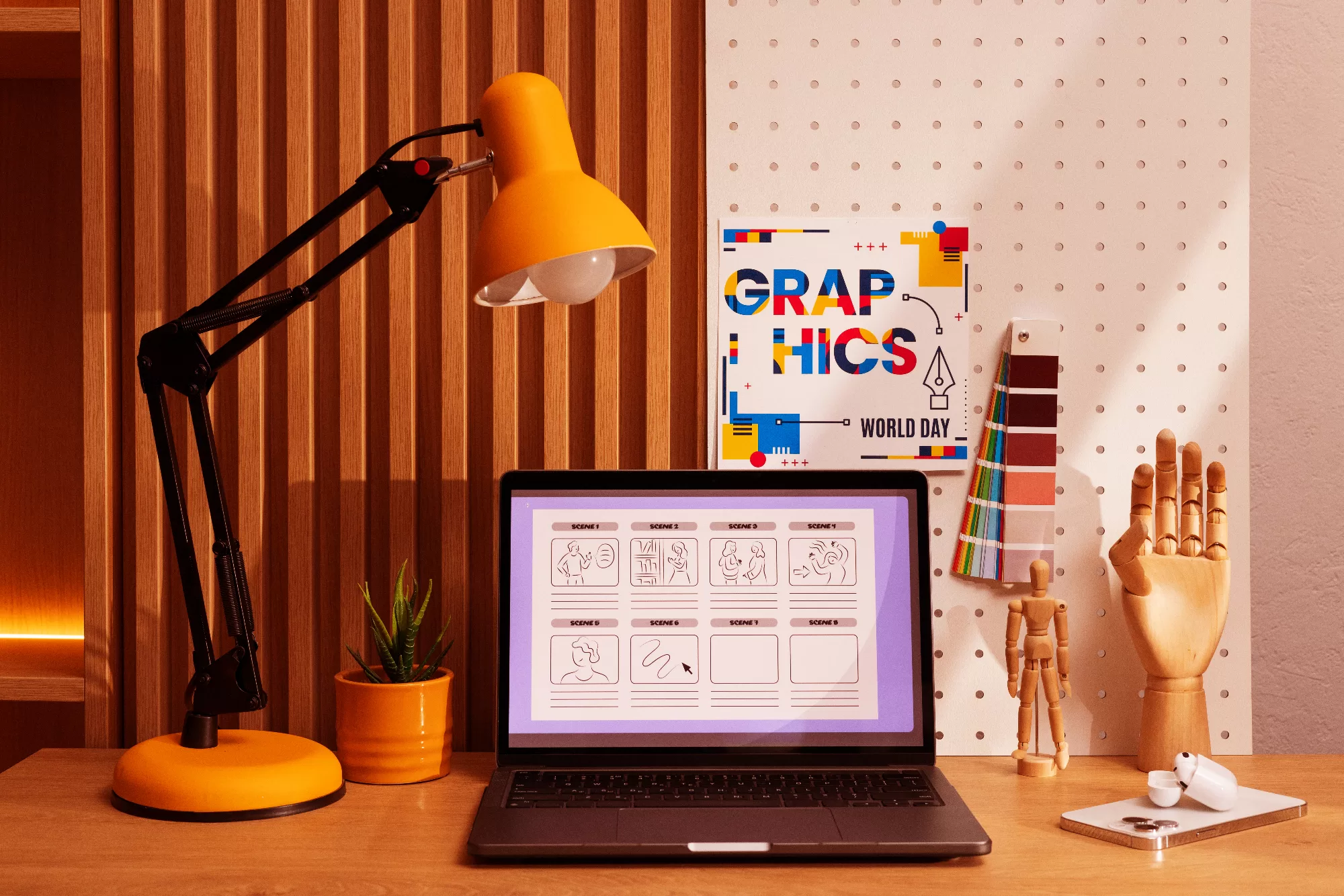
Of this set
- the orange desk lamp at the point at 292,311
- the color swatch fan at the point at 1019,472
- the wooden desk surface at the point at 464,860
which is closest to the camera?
the wooden desk surface at the point at 464,860

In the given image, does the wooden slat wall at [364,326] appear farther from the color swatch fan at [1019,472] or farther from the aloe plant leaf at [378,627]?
the color swatch fan at [1019,472]

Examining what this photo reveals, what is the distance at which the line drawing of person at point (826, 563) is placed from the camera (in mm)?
1060

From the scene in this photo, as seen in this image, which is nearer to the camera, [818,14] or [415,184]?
[415,184]

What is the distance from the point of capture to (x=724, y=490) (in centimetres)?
107

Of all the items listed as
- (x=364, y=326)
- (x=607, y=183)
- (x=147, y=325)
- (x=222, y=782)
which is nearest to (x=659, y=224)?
(x=607, y=183)

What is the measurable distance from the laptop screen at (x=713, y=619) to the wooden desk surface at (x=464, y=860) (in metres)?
0.14

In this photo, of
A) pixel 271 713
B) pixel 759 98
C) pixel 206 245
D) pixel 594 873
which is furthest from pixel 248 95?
pixel 594 873

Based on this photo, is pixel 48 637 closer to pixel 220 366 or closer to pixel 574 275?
pixel 220 366

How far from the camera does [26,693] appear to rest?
111 centimetres

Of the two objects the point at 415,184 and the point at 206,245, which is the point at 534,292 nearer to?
the point at 415,184

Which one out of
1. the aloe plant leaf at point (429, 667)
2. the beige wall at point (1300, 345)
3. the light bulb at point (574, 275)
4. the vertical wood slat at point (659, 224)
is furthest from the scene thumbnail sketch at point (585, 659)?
the beige wall at point (1300, 345)

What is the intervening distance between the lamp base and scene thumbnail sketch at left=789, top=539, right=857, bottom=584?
49 centimetres

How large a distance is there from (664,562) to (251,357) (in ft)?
1.74

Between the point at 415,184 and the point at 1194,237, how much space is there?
85 cm
